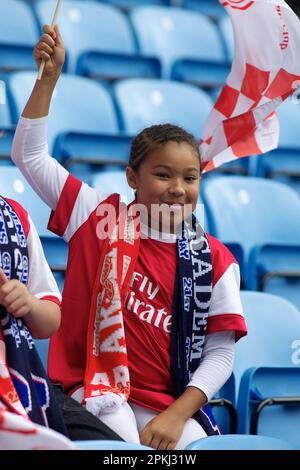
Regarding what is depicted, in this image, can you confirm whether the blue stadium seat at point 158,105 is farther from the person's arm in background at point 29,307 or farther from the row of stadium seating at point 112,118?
the person's arm in background at point 29,307

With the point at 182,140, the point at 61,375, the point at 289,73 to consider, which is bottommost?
the point at 61,375

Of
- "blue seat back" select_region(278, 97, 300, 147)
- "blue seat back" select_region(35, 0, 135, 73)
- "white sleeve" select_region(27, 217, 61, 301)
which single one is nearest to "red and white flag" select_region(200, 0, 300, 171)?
"white sleeve" select_region(27, 217, 61, 301)

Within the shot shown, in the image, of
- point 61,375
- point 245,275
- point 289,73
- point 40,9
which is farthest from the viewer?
point 40,9

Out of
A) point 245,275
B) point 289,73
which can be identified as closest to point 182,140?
point 289,73

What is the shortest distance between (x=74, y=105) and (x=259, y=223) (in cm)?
92

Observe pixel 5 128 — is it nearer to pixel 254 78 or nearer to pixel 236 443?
pixel 254 78

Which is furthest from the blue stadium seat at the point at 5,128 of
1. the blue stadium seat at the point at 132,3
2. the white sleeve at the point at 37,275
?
the blue stadium seat at the point at 132,3

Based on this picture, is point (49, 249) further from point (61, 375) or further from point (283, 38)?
point (283, 38)

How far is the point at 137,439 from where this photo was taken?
6.98 ft

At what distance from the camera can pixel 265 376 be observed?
101 inches

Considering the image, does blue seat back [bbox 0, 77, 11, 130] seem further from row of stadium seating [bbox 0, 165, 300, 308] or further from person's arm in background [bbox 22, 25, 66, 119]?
person's arm in background [bbox 22, 25, 66, 119]

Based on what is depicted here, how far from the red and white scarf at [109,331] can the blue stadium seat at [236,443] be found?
40cm

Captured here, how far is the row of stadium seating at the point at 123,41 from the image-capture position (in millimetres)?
4430

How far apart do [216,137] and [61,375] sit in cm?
87
